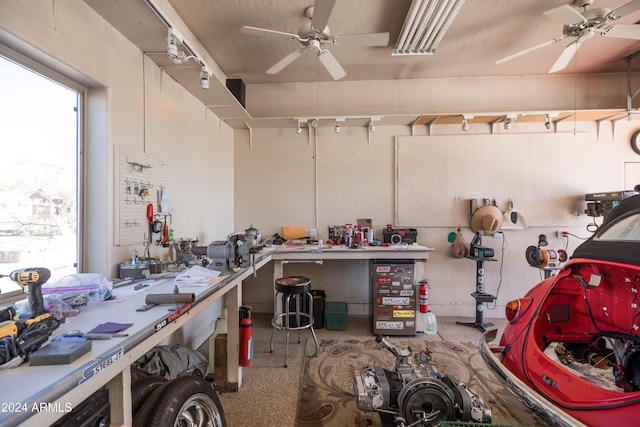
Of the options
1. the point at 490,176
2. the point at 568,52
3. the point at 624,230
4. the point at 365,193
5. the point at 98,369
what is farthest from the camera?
the point at 365,193

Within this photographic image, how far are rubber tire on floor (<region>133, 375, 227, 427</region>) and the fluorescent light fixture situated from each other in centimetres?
313

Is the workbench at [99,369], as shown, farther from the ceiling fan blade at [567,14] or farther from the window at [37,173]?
the ceiling fan blade at [567,14]

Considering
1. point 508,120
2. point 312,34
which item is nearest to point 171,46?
point 312,34

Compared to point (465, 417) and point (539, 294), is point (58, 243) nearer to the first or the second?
point (465, 417)

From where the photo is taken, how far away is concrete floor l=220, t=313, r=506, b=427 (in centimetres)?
182

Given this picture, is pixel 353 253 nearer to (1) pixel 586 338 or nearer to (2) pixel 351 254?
(2) pixel 351 254

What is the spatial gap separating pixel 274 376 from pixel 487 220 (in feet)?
10.4

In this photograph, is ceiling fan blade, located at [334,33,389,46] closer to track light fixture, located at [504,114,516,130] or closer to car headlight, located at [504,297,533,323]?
track light fixture, located at [504,114,516,130]

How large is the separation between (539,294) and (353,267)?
229 centimetres

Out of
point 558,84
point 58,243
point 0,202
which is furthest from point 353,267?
point 558,84

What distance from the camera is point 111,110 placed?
1.73 m

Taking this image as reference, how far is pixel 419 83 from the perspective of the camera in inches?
146

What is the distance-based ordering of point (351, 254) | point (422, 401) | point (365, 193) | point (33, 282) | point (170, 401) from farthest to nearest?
point (365, 193), point (351, 254), point (422, 401), point (170, 401), point (33, 282)

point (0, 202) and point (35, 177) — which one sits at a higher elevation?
point (35, 177)
